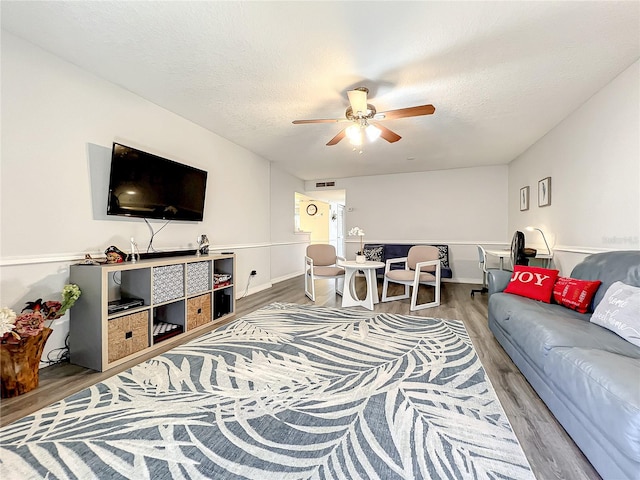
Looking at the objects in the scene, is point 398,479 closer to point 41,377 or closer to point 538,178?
point 41,377

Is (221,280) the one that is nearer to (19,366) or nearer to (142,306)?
(142,306)

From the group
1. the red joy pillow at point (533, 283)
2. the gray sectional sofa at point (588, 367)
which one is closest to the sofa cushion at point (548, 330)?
the gray sectional sofa at point (588, 367)

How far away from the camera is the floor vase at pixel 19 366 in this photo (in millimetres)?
1777

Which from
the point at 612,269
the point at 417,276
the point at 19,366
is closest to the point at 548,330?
the point at 612,269

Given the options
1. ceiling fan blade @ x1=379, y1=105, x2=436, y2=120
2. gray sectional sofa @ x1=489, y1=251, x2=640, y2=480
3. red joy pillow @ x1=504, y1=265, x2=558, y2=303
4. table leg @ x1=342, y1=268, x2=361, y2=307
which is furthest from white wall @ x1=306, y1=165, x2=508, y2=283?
ceiling fan blade @ x1=379, y1=105, x2=436, y2=120

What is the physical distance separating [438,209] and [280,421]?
565 centimetres

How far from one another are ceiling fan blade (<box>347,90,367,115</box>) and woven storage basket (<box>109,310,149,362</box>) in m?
2.65

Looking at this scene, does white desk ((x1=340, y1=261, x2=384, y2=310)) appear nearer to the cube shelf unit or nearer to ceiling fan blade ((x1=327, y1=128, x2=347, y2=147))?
the cube shelf unit

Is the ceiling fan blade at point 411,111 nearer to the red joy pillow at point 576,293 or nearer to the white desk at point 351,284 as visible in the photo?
the red joy pillow at point 576,293

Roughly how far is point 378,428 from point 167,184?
295 centimetres

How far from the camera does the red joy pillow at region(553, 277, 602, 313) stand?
2.10 m

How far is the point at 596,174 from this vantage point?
2795 mm

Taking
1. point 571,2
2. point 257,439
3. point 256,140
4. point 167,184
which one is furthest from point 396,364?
point 256,140

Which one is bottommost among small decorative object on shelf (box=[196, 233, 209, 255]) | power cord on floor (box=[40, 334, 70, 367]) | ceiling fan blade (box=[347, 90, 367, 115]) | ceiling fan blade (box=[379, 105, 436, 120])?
power cord on floor (box=[40, 334, 70, 367])
